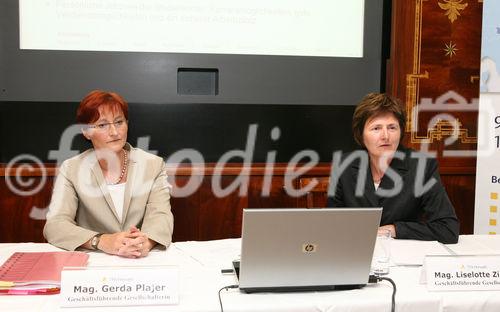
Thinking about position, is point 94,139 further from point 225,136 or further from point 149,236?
point 225,136

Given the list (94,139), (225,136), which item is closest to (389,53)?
(225,136)

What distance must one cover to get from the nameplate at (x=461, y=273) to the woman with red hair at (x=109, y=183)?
2.82ft

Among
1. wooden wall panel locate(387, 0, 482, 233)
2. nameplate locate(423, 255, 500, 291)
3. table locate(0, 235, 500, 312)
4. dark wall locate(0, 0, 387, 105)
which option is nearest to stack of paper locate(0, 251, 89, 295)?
table locate(0, 235, 500, 312)

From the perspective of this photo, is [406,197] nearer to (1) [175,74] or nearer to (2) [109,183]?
(2) [109,183]

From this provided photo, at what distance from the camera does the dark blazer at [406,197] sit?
1.79m

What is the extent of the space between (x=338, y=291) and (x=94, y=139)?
3.72ft

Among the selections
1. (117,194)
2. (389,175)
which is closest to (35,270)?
(117,194)

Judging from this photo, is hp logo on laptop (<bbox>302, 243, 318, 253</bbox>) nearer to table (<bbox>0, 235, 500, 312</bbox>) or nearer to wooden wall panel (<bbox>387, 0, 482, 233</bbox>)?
table (<bbox>0, 235, 500, 312</bbox>)

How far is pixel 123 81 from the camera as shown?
289 centimetres

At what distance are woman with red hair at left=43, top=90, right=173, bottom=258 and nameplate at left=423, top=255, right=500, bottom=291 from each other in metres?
0.86

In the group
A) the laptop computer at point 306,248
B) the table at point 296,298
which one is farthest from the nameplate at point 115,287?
the laptop computer at point 306,248

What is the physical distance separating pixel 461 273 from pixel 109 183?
1.24 m

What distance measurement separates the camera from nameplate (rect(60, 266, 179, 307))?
1.13 m

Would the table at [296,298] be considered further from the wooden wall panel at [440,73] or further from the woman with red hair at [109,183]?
the wooden wall panel at [440,73]
